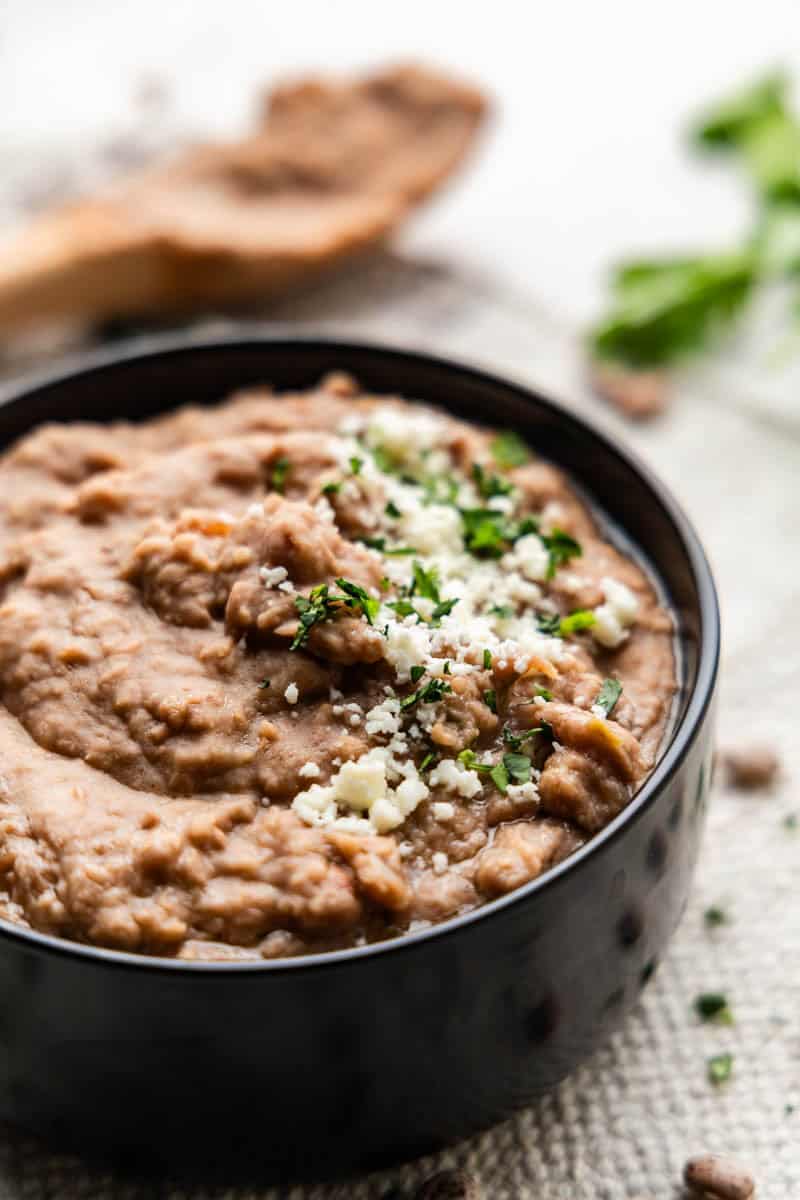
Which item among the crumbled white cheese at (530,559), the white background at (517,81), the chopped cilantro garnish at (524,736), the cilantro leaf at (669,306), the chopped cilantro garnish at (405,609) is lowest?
the chopped cilantro garnish at (524,736)

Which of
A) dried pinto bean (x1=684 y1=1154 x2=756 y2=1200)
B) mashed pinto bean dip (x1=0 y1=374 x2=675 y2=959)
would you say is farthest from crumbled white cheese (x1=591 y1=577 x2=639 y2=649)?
dried pinto bean (x1=684 y1=1154 x2=756 y2=1200)

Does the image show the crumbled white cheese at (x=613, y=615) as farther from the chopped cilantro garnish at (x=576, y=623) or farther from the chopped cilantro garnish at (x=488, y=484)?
the chopped cilantro garnish at (x=488, y=484)

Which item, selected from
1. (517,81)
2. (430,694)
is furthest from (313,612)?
(517,81)

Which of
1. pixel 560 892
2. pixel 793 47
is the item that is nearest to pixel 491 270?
pixel 793 47

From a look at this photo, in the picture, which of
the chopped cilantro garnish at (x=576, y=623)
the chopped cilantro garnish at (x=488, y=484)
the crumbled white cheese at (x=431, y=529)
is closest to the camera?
the chopped cilantro garnish at (x=576, y=623)

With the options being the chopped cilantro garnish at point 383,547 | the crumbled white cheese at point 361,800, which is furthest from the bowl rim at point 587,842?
the chopped cilantro garnish at point 383,547

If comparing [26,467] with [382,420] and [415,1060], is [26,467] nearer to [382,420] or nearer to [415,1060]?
[382,420]

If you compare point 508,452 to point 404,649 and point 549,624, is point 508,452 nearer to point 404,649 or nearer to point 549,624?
point 549,624
